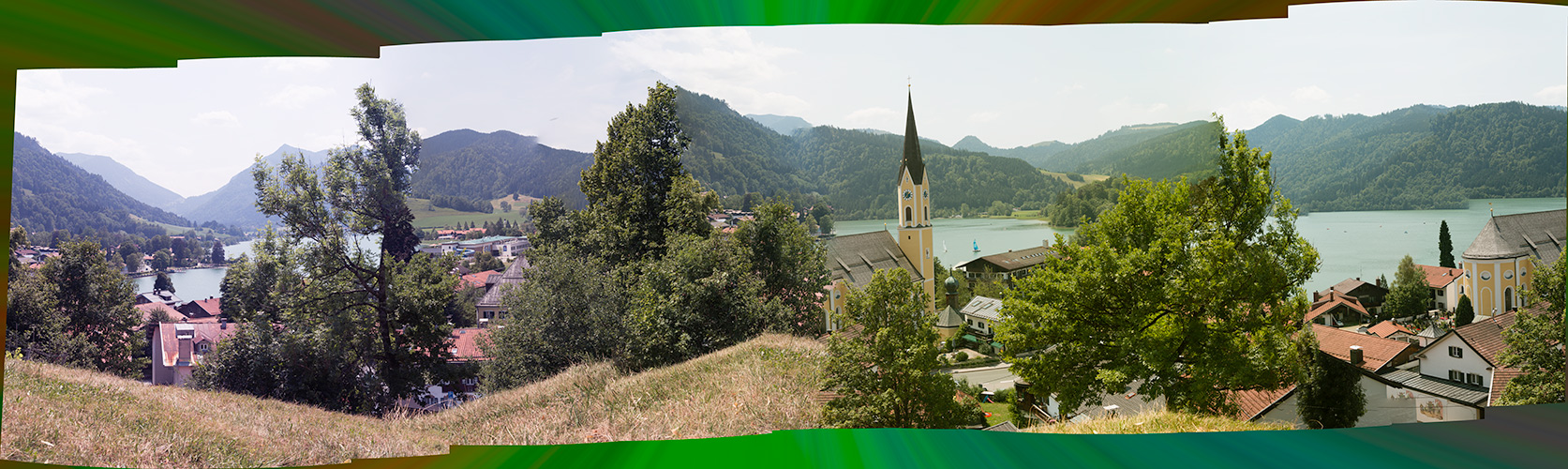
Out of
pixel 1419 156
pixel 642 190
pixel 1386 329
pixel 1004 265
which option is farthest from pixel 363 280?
pixel 1419 156

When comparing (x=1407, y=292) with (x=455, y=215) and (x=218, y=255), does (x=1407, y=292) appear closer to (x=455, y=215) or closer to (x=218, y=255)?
(x=455, y=215)

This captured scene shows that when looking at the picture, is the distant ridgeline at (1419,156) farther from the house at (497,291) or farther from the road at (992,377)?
the house at (497,291)

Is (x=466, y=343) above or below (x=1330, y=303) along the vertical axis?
below

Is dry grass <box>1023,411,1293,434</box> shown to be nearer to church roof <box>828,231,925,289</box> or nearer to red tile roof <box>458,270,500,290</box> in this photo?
church roof <box>828,231,925,289</box>

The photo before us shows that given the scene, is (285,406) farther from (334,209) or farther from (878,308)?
(878,308)

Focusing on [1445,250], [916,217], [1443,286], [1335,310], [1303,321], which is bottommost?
[1303,321]

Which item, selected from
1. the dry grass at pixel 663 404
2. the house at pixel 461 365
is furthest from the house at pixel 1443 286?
the house at pixel 461 365
